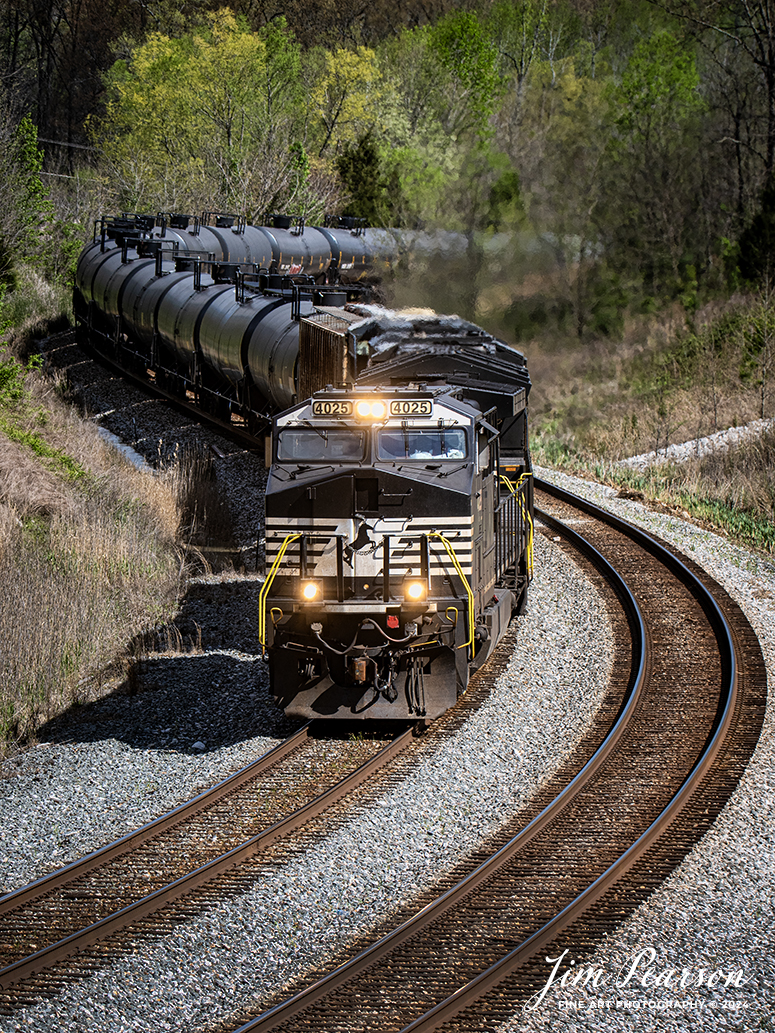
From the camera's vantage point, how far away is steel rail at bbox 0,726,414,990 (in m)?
7.38

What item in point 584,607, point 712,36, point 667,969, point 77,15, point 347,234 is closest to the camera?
point 667,969

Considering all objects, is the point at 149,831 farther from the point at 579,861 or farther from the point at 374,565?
the point at 579,861

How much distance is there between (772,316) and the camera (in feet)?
106

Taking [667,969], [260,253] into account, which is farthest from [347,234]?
[667,969]

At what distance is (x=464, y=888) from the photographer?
8336mm

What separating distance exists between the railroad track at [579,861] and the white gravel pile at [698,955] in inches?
6.5

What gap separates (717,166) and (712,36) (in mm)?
15819

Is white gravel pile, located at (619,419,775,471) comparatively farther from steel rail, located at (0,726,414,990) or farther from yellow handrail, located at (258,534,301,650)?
steel rail, located at (0,726,414,990)

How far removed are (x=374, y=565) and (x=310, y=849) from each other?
116 inches

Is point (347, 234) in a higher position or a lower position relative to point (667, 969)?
higher

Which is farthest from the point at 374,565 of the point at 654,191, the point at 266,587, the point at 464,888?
the point at 654,191

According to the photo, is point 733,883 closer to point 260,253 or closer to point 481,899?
point 481,899

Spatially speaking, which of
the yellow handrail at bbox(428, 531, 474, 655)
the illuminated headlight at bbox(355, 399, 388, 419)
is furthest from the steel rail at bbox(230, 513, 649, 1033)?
the illuminated headlight at bbox(355, 399, 388, 419)

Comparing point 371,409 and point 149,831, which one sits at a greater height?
point 371,409
